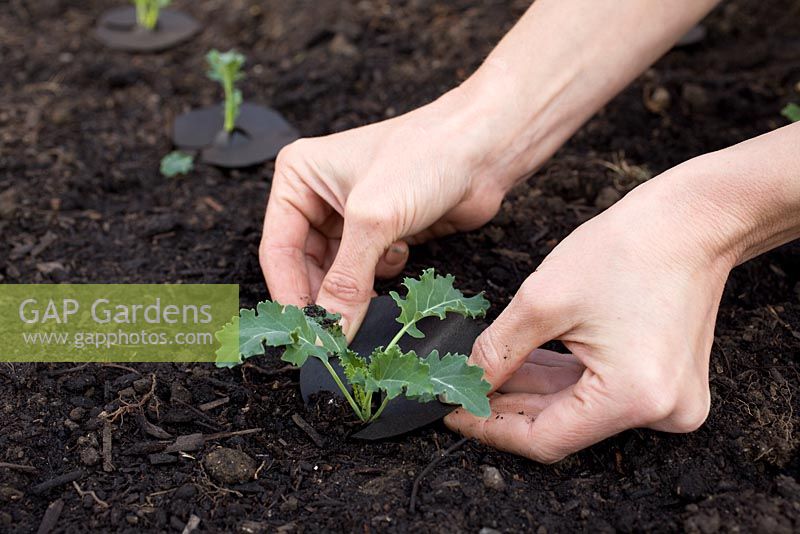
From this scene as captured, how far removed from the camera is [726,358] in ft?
8.98

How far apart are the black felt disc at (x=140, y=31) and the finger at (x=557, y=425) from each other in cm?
345

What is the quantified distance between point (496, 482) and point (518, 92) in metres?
1.34

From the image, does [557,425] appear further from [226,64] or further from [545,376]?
[226,64]

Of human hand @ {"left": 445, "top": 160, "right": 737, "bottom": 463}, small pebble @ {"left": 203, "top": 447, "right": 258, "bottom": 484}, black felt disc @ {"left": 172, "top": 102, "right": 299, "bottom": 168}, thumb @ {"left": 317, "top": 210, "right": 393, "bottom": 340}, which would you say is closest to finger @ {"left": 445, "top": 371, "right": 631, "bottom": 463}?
human hand @ {"left": 445, "top": 160, "right": 737, "bottom": 463}

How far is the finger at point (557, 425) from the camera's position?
2.24 metres

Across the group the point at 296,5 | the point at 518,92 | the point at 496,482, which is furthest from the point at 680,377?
the point at 296,5

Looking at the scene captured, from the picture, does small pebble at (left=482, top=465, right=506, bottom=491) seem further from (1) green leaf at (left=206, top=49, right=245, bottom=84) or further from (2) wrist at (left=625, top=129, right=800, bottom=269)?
(1) green leaf at (left=206, top=49, right=245, bottom=84)

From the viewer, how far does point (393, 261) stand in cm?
302

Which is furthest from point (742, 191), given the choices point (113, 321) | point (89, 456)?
point (113, 321)

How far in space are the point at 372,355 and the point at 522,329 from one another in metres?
0.42

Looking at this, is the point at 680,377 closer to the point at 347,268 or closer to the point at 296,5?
the point at 347,268

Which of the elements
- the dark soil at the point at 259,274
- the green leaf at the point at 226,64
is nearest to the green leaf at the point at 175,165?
the dark soil at the point at 259,274

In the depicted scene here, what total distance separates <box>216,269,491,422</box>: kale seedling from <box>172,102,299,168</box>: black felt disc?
1732 millimetres

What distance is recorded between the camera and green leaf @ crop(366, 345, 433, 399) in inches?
90.2
